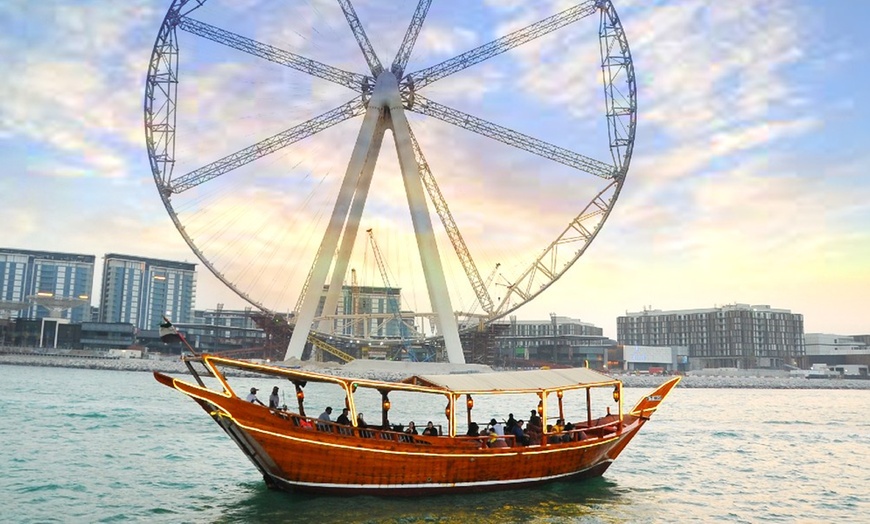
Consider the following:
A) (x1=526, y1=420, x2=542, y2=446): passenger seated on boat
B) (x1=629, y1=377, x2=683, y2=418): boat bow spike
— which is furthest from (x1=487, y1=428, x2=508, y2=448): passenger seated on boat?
(x1=629, y1=377, x2=683, y2=418): boat bow spike

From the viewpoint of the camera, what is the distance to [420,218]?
5725 cm

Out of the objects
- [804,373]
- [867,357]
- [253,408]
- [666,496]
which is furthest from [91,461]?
[867,357]

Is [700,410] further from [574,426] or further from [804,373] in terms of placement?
[804,373]

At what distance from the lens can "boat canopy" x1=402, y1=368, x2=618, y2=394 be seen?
23.6 m

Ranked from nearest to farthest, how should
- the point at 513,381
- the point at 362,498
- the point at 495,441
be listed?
the point at 362,498
the point at 495,441
the point at 513,381

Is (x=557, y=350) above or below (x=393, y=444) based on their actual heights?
above

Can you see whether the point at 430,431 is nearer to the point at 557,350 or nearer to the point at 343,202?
the point at 343,202

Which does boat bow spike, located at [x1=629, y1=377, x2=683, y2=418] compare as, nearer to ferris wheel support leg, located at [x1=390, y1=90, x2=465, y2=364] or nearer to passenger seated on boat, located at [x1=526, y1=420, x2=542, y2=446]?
passenger seated on boat, located at [x1=526, y1=420, x2=542, y2=446]

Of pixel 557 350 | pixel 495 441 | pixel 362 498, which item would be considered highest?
pixel 557 350

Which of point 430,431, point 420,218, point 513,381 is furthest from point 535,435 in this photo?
point 420,218

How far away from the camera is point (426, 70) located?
201 ft

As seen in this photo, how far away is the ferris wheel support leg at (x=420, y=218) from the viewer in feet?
188

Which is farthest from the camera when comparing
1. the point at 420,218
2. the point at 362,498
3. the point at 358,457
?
the point at 420,218

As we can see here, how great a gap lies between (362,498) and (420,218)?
36847 millimetres
